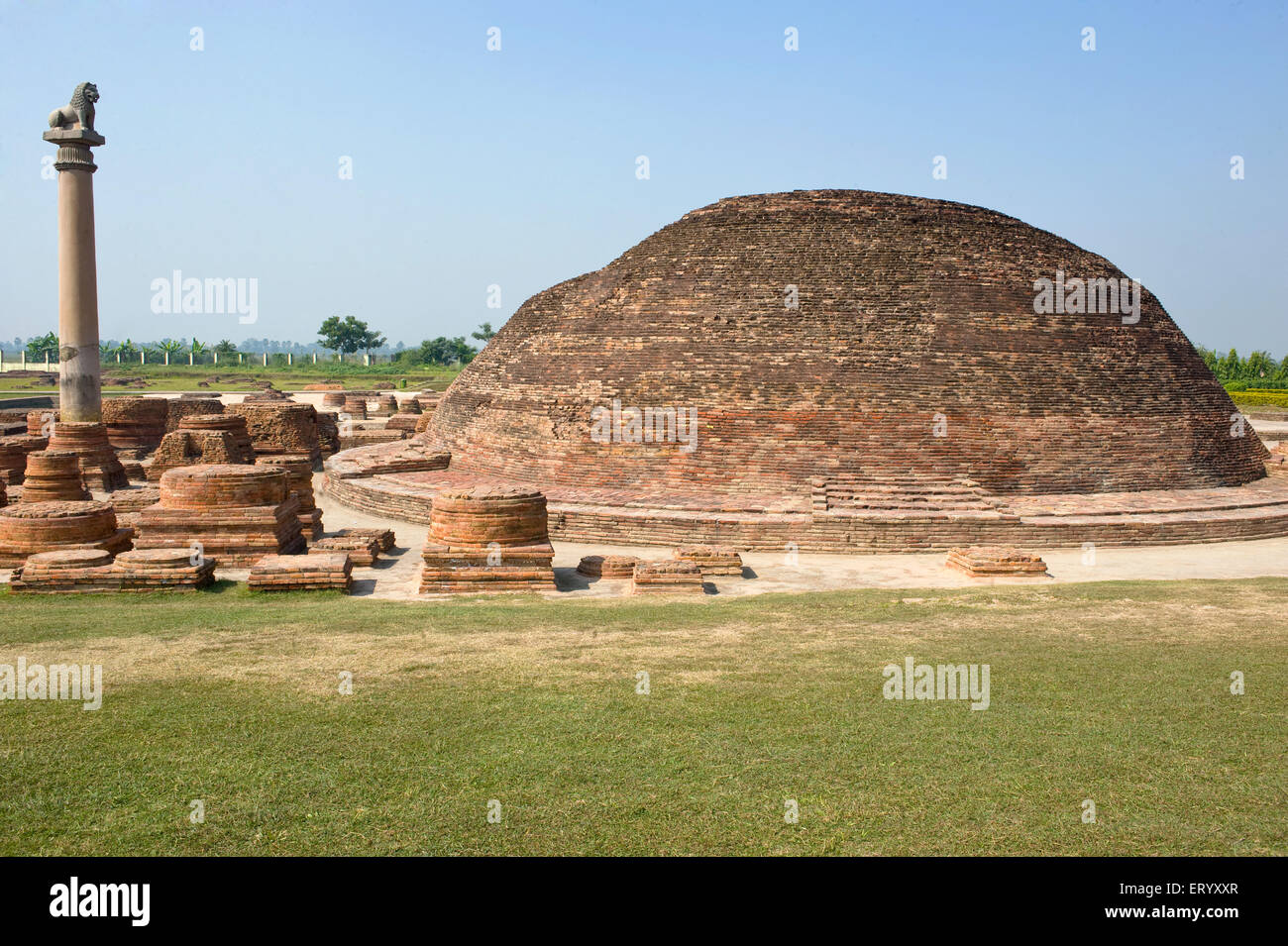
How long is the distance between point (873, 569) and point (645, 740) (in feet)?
23.7

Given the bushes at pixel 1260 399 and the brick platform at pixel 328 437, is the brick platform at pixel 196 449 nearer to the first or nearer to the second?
the brick platform at pixel 328 437

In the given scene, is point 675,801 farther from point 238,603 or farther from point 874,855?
point 238,603

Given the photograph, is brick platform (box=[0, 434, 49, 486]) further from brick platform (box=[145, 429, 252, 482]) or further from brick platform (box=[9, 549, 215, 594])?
brick platform (box=[9, 549, 215, 594])

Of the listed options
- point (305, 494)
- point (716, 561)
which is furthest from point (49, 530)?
point (716, 561)

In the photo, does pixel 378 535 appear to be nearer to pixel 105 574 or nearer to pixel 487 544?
pixel 487 544

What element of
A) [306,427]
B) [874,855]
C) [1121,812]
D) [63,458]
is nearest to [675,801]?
[874,855]

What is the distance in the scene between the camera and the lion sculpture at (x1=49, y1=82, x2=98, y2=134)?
17.0 meters

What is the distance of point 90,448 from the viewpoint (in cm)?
1705

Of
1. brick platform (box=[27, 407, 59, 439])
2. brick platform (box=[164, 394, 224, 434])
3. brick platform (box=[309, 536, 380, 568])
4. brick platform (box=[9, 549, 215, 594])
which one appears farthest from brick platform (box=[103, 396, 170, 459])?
brick platform (box=[9, 549, 215, 594])

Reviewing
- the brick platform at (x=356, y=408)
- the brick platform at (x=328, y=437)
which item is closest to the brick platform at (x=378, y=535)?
the brick platform at (x=328, y=437)

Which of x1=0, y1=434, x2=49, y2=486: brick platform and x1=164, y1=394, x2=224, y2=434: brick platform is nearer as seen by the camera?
x1=0, y1=434, x2=49, y2=486: brick platform

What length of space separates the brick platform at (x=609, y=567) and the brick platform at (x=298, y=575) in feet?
8.26

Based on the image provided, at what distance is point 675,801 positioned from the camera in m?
4.08

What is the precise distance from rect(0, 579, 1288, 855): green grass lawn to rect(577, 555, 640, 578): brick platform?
3010 millimetres
